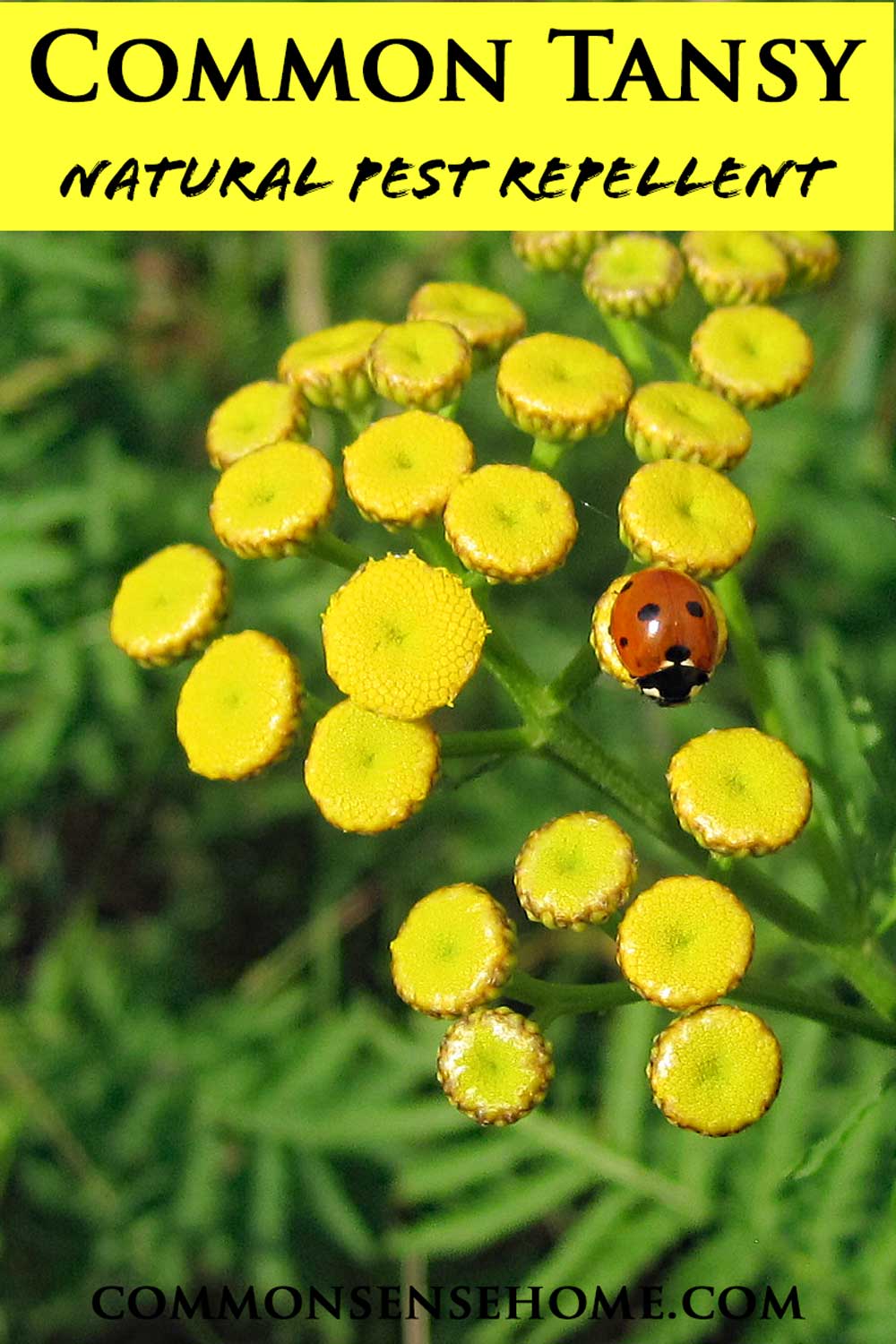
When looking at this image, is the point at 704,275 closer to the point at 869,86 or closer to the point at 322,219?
the point at 869,86

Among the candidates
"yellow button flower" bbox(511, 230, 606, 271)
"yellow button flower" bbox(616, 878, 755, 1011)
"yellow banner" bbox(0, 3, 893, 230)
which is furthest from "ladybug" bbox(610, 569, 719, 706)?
"yellow banner" bbox(0, 3, 893, 230)

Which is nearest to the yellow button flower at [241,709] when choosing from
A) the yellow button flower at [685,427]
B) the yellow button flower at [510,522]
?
the yellow button flower at [510,522]

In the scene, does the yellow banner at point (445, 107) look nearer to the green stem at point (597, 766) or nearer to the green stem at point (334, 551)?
the green stem at point (334, 551)

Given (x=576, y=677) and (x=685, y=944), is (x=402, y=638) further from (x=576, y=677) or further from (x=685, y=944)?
(x=685, y=944)

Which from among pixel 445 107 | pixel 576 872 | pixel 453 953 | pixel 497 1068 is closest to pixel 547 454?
pixel 576 872

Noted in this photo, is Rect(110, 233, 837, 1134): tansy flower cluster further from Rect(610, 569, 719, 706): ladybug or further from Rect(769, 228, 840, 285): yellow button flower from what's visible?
Rect(769, 228, 840, 285): yellow button flower
